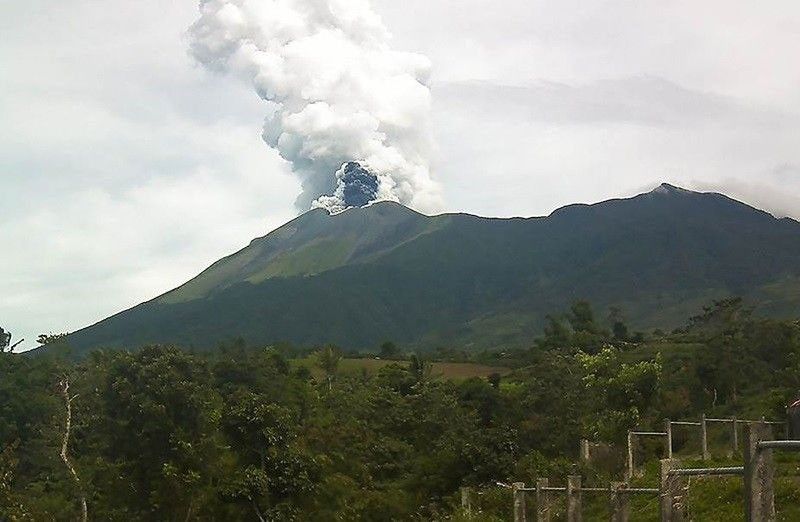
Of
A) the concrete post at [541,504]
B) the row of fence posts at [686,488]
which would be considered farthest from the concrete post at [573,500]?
the concrete post at [541,504]

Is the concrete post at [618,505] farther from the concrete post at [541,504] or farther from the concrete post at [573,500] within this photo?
the concrete post at [541,504]

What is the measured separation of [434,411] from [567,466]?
18041 mm

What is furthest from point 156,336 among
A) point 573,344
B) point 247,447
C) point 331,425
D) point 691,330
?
point 247,447

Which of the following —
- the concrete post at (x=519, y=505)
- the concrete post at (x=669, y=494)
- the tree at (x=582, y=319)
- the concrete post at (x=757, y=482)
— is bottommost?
the concrete post at (x=519, y=505)

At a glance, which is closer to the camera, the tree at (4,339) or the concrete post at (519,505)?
the concrete post at (519,505)

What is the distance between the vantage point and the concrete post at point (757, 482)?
6.28m

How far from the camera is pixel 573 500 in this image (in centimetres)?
1077

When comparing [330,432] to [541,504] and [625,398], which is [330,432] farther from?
[541,504]

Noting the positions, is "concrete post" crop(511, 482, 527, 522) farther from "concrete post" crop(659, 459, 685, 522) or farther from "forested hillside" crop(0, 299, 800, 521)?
"concrete post" crop(659, 459, 685, 522)

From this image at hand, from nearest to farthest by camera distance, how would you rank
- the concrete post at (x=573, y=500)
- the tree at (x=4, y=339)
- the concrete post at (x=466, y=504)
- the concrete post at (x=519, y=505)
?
the concrete post at (x=573, y=500), the concrete post at (x=519, y=505), the concrete post at (x=466, y=504), the tree at (x=4, y=339)

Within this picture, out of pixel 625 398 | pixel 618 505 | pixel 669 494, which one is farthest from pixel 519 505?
pixel 625 398

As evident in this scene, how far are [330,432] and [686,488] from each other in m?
27.3

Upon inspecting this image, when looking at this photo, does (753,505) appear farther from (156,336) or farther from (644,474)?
(156,336)

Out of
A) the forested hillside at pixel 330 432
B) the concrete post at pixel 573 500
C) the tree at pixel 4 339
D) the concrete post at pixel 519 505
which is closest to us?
the concrete post at pixel 573 500
